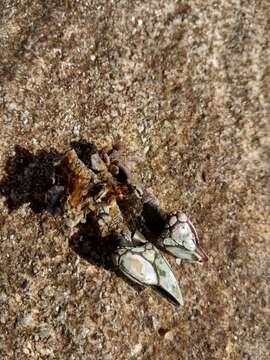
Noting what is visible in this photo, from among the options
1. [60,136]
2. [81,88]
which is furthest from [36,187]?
[81,88]

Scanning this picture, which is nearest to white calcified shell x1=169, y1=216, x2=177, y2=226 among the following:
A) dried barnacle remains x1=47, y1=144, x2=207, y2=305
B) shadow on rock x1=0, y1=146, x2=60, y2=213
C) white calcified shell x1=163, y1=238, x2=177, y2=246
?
dried barnacle remains x1=47, y1=144, x2=207, y2=305

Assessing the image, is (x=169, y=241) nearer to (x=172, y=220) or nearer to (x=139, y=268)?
(x=172, y=220)

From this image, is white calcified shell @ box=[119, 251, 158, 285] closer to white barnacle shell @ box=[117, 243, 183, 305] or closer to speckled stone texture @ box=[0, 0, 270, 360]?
white barnacle shell @ box=[117, 243, 183, 305]

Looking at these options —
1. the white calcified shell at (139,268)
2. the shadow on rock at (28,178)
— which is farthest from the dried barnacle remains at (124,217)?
the shadow on rock at (28,178)

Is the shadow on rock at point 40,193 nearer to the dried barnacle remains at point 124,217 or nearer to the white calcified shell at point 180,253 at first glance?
the dried barnacle remains at point 124,217

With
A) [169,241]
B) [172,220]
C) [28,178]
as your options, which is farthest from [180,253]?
[28,178]

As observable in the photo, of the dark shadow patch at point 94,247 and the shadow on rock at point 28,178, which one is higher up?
the shadow on rock at point 28,178

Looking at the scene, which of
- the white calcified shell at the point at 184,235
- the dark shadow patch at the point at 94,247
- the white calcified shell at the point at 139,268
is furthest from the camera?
the dark shadow patch at the point at 94,247
